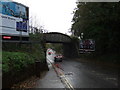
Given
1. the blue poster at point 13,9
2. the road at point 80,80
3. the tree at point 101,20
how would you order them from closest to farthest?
the road at point 80,80, the blue poster at point 13,9, the tree at point 101,20

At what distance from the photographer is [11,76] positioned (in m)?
9.70

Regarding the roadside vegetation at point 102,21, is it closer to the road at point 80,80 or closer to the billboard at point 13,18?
the road at point 80,80

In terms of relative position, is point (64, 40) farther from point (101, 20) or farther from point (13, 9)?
point (13, 9)

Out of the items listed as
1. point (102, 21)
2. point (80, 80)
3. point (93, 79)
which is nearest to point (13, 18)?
point (80, 80)

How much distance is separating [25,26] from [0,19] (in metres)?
3.59

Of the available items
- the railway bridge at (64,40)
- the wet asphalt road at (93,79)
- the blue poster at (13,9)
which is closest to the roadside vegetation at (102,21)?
the wet asphalt road at (93,79)

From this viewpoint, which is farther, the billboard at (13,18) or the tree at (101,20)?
the tree at (101,20)

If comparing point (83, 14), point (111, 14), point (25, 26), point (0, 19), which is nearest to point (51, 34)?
point (83, 14)

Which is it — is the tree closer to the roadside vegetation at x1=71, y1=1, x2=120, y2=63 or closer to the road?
the roadside vegetation at x1=71, y1=1, x2=120, y2=63

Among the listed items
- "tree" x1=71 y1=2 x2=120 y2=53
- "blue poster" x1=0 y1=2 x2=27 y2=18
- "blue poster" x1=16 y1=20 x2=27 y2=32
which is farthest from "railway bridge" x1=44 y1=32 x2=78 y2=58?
"blue poster" x1=0 y1=2 x2=27 y2=18

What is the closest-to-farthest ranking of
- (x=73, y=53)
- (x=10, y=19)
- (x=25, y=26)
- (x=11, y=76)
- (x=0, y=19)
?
(x=11, y=76) < (x=0, y=19) < (x=10, y=19) < (x=25, y=26) < (x=73, y=53)

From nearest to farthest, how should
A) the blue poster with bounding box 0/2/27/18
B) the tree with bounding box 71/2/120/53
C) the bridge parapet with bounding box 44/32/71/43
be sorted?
the blue poster with bounding box 0/2/27/18 → the tree with bounding box 71/2/120/53 → the bridge parapet with bounding box 44/32/71/43

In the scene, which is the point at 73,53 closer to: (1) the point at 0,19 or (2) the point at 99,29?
(2) the point at 99,29

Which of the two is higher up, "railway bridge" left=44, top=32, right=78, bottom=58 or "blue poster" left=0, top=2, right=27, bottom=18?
"blue poster" left=0, top=2, right=27, bottom=18
